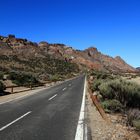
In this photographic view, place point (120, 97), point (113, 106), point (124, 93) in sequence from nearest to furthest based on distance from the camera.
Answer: point (113, 106), point (124, 93), point (120, 97)

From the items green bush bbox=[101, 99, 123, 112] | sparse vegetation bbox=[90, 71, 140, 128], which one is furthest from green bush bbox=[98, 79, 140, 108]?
green bush bbox=[101, 99, 123, 112]

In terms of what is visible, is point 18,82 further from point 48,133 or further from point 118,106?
point 48,133

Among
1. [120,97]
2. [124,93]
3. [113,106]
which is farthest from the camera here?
[120,97]

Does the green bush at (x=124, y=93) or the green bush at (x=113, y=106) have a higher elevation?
the green bush at (x=124, y=93)

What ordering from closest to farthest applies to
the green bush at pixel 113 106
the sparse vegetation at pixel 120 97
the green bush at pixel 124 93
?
the green bush at pixel 113 106 < the sparse vegetation at pixel 120 97 < the green bush at pixel 124 93

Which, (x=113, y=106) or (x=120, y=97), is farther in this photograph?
(x=120, y=97)

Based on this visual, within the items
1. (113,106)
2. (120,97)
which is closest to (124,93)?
(120,97)

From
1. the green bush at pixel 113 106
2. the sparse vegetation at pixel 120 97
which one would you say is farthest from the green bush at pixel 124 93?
the green bush at pixel 113 106

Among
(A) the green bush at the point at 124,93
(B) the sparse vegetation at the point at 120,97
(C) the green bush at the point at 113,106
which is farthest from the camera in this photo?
(A) the green bush at the point at 124,93

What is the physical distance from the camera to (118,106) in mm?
15648

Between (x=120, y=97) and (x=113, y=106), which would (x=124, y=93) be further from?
(x=113, y=106)

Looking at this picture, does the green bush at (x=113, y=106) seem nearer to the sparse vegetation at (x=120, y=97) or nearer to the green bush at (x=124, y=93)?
the sparse vegetation at (x=120, y=97)

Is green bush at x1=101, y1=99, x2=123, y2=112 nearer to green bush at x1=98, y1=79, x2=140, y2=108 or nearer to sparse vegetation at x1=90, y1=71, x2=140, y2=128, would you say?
sparse vegetation at x1=90, y1=71, x2=140, y2=128

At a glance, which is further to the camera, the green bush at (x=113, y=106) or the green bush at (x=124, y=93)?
the green bush at (x=124, y=93)
